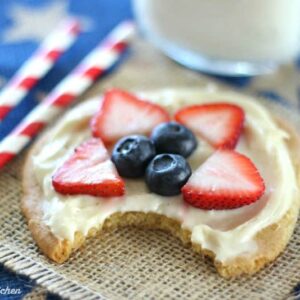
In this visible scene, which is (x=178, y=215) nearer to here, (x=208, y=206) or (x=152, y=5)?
(x=208, y=206)

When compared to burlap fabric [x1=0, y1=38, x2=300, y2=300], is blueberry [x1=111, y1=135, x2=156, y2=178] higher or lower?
higher

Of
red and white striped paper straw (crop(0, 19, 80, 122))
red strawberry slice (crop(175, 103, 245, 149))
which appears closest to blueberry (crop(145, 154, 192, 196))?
red strawberry slice (crop(175, 103, 245, 149))

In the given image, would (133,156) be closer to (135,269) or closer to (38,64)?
(135,269)

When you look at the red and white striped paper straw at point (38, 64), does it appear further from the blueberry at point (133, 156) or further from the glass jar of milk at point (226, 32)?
the blueberry at point (133, 156)

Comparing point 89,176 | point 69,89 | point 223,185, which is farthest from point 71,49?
point 223,185

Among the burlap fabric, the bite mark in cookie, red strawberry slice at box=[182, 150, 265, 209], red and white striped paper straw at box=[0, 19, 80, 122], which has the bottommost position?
the burlap fabric

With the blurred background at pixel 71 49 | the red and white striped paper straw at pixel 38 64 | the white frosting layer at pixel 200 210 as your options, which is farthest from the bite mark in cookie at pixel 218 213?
the blurred background at pixel 71 49

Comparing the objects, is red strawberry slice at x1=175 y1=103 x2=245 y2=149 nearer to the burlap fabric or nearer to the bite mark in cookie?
the bite mark in cookie
